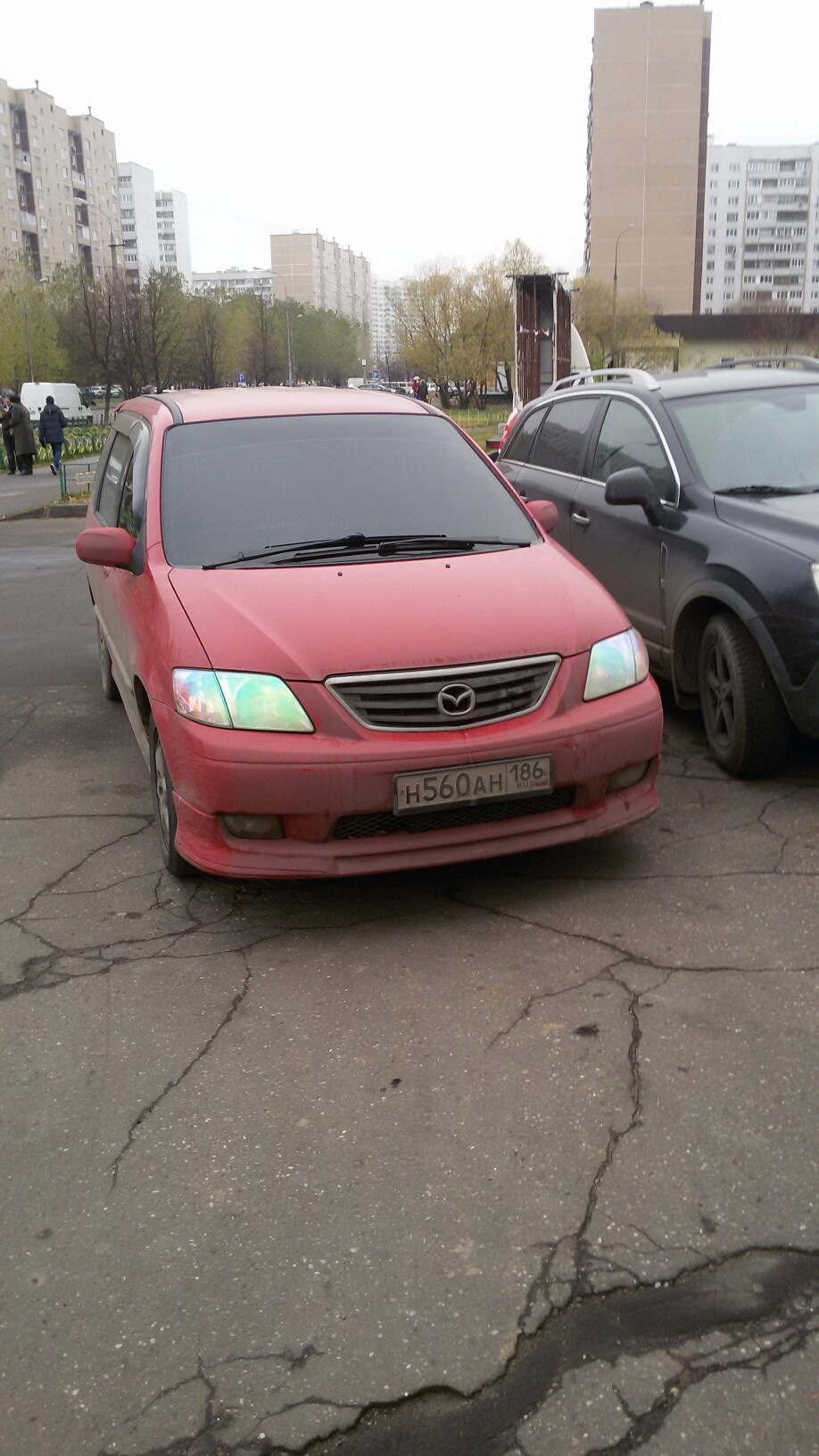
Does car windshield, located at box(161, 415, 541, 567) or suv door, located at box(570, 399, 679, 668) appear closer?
car windshield, located at box(161, 415, 541, 567)

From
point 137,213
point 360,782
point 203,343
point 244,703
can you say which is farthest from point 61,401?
point 137,213

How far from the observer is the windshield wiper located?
4.47 metres

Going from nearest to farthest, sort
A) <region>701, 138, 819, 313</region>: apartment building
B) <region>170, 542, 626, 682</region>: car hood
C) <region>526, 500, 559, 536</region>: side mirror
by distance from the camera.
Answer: <region>170, 542, 626, 682</region>: car hood → <region>526, 500, 559, 536</region>: side mirror → <region>701, 138, 819, 313</region>: apartment building

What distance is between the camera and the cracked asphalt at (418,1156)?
2082mm

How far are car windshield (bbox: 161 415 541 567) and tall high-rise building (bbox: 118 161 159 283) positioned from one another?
164 m

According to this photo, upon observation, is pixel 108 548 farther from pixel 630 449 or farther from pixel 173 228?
pixel 173 228

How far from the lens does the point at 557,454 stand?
7.41 meters

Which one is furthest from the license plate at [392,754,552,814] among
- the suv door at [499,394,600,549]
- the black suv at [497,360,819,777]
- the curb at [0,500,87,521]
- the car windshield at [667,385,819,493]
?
the curb at [0,500,87,521]

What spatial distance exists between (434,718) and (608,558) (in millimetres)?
2932

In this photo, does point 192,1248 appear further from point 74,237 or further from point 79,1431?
point 74,237

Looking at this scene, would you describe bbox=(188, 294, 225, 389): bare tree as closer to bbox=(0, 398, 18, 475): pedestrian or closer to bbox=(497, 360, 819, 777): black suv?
bbox=(0, 398, 18, 475): pedestrian

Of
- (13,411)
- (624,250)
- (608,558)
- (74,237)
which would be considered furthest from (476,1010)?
(74,237)

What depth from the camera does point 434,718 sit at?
12.5 feet

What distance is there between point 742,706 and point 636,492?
1188 millimetres
